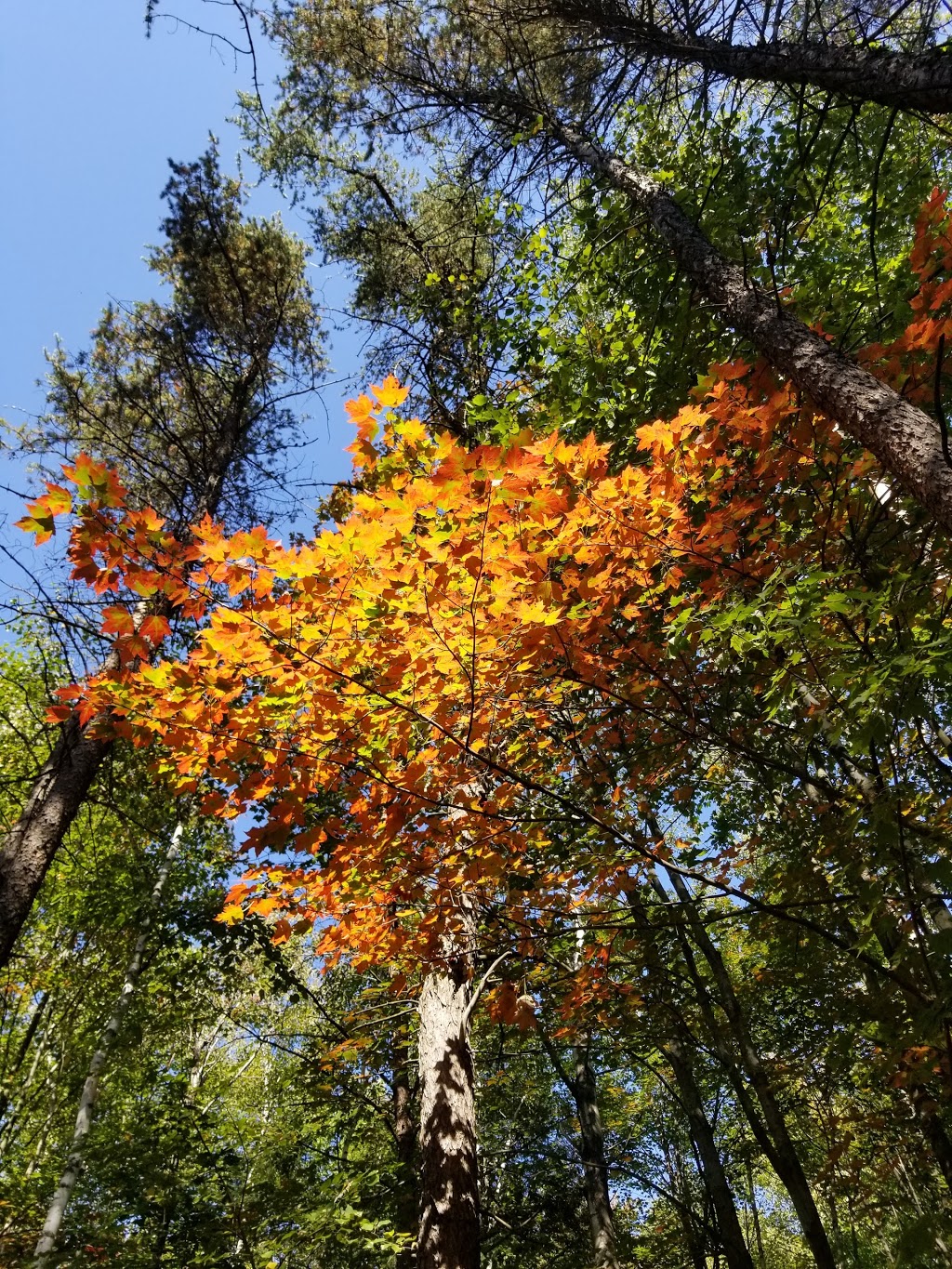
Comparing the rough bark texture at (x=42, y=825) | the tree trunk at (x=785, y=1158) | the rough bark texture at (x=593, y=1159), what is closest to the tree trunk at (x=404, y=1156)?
the rough bark texture at (x=593, y=1159)

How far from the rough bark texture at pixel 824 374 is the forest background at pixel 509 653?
0.08 ft

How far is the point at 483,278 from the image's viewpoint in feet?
24.3

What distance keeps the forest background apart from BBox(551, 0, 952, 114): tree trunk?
0.13 ft

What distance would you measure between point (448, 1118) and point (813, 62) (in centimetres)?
604

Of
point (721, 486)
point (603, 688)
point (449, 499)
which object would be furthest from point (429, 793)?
point (721, 486)

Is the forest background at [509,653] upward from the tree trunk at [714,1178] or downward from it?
upward

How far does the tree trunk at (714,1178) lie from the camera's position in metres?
4.66

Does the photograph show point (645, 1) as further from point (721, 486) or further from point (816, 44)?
point (721, 486)

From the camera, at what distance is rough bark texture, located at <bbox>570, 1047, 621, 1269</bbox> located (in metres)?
6.45

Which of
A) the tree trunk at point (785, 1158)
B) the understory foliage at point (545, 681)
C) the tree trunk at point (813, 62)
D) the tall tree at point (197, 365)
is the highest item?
the tall tree at point (197, 365)

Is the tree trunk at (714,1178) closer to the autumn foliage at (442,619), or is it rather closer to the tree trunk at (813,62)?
the autumn foliage at (442,619)

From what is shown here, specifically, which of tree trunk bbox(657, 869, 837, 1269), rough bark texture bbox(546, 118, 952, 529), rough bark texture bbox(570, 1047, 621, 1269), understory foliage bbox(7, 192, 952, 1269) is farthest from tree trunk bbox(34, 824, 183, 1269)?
rough bark texture bbox(546, 118, 952, 529)

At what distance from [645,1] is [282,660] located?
504 cm

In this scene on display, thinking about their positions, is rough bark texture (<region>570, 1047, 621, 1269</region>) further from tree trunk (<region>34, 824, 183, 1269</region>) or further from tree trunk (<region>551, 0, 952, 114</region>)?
tree trunk (<region>551, 0, 952, 114</region>)
